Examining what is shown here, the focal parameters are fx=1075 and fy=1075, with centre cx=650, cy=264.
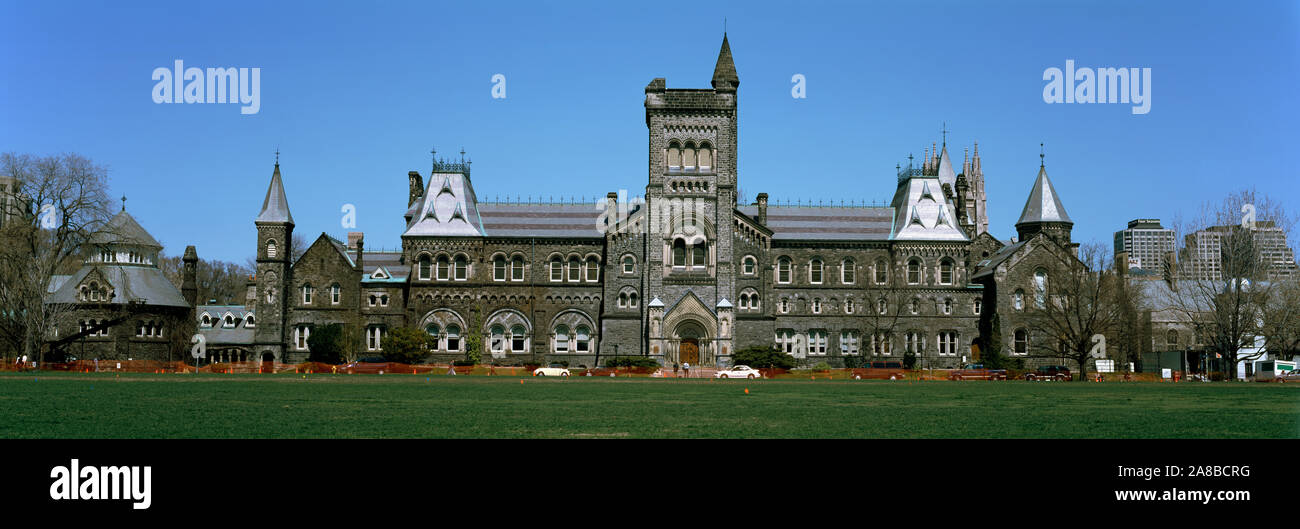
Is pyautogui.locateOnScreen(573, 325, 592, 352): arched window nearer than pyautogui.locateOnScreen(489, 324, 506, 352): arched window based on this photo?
Yes

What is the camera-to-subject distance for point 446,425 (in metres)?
18.9

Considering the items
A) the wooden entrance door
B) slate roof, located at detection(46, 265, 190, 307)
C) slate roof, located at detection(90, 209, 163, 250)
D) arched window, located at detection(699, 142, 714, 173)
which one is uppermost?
arched window, located at detection(699, 142, 714, 173)

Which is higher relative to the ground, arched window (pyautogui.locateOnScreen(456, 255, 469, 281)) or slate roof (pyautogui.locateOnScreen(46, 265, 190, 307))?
arched window (pyautogui.locateOnScreen(456, 255, 469, 281))

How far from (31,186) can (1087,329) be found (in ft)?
200

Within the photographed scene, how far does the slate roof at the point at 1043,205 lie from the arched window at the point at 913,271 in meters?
12.2

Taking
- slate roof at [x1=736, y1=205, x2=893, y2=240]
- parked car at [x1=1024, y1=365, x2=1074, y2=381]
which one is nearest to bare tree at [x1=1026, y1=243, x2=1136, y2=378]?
parked car at [x1=1024, y1=365, x2=1074, y2=381]

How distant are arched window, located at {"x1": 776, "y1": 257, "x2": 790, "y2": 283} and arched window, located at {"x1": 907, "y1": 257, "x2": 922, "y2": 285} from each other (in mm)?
8658

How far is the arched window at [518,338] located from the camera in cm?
7525

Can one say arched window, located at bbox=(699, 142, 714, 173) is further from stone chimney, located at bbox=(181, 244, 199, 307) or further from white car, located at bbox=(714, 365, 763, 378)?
stone chimney, located at bbox=(181, 244, 199, 307)

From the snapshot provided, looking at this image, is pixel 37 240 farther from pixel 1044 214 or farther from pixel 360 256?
pixel 1044 214

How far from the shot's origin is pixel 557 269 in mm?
76312

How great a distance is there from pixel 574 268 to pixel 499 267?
5335 millimetres

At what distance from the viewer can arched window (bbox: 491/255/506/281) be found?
250ft
